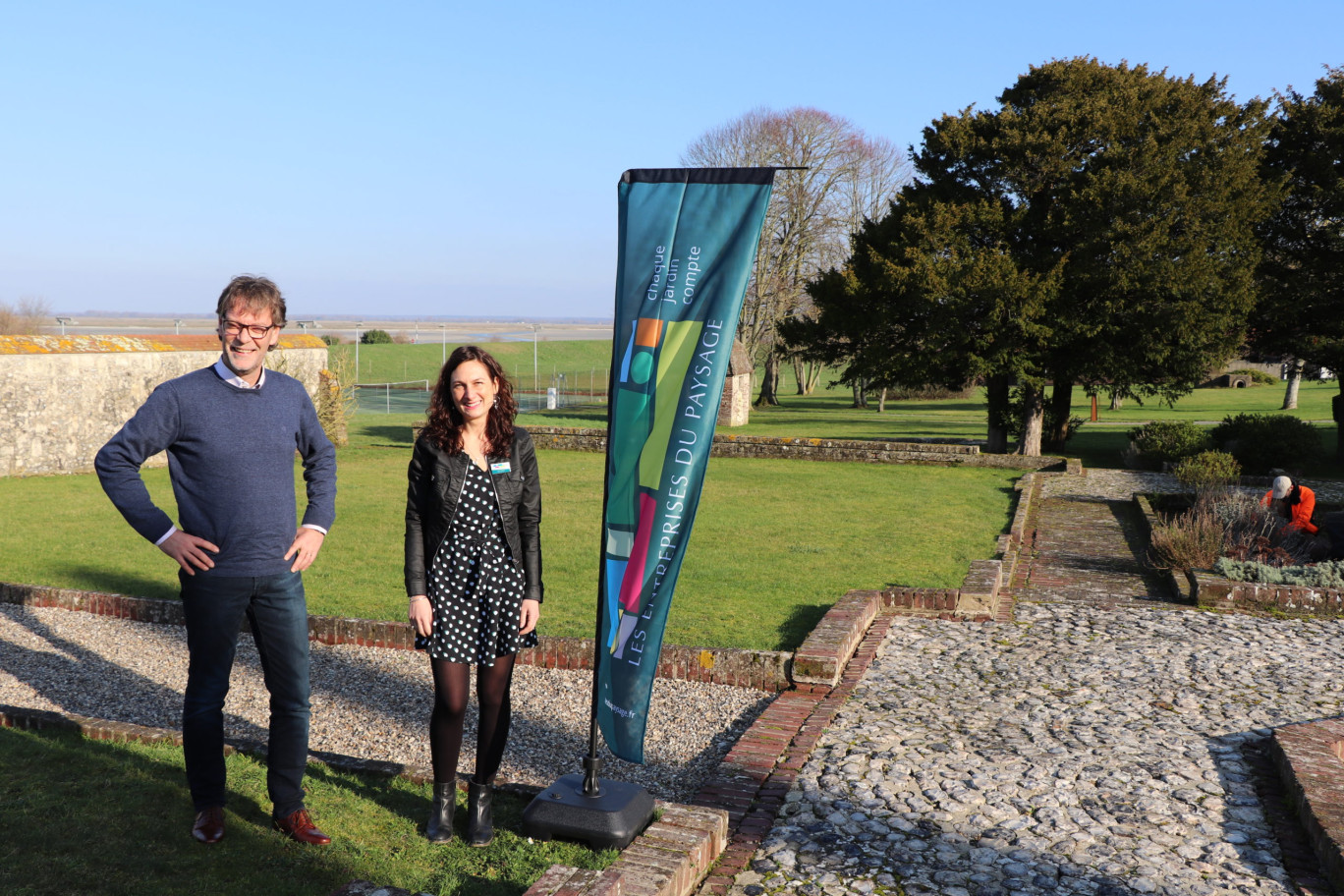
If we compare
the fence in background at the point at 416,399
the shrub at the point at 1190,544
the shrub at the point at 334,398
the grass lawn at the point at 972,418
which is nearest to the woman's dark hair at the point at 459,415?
the shrub at the point at 1190,544

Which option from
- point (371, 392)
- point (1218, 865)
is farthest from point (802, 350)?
point (371, 392)

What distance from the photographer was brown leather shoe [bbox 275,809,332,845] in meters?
4.06

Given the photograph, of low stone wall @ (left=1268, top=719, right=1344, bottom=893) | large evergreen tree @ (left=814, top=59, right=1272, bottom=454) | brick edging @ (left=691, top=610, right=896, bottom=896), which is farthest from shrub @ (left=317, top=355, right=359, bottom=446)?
low stone wall @ (left=1268, top=719, right=1344, bottom=893)

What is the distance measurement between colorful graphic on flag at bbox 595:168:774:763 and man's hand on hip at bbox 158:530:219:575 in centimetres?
147

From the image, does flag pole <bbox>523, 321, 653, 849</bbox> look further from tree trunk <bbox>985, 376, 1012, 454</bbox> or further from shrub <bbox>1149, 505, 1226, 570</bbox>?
tree trunk <bbox>985, 376, 1012, 454</bbox>

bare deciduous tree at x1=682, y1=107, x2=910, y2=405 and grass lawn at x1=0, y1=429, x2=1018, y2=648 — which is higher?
bare deciduous tree at x1=682, y1=107, x2=910, y2=405

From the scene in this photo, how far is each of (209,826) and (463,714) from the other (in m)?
1.08

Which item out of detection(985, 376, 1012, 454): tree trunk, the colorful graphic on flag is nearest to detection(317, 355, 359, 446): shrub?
detection(985, 376, 1012, 454): tree trunk

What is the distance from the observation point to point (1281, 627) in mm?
8500

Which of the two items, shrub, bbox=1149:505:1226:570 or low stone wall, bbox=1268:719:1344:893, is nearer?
low stone wall, bbox=1268:719:1344:893

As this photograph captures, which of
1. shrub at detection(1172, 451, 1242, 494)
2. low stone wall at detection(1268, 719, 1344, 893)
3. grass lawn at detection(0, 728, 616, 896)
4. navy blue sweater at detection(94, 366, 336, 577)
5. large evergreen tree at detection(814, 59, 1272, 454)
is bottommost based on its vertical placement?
grass lawn at detection(0, 728, 616, 896)

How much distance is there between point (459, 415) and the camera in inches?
164

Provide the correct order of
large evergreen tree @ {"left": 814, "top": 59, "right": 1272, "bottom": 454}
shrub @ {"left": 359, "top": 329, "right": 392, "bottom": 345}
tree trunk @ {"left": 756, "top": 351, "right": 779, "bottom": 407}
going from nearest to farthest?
large evergreen tree @ {"left": 814, "top": 59, "right": 1272, "bottom": 454}
tree trunk @ {"left": 756, "top": 351, "right": 779, "bottom": 407}
shrub @ {"left": 359, "top": 329, "right": 392, "bottom": 345}

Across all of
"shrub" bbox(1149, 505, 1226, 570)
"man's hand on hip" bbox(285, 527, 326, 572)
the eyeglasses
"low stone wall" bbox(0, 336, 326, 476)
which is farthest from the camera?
"low stone wall" bbox(0, 336, 326, 476)
